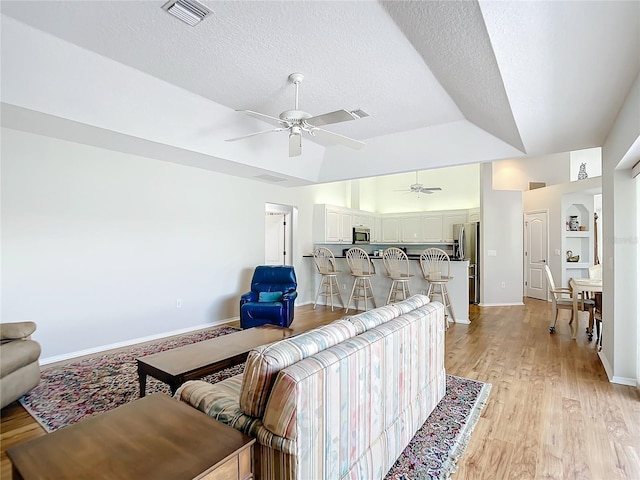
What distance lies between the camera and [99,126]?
122 inches

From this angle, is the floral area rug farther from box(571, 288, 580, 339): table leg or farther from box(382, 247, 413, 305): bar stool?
box(571, 288, 580, 339): table leg

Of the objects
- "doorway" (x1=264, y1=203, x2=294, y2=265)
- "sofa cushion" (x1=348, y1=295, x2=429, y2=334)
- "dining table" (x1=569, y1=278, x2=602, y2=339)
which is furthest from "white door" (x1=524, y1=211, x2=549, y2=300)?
"sofa cushion" (x1=348, y1=295, x2=429, y2=334)

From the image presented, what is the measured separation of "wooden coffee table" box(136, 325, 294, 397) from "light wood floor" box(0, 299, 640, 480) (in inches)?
30.7

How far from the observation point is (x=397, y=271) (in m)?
5.48

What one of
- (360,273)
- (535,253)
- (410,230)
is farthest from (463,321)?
(410,230)

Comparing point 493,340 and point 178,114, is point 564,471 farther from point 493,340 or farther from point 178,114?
point 178,114

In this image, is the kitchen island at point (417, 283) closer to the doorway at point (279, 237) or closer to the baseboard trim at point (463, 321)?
the baseboard trim at point (463, 321)

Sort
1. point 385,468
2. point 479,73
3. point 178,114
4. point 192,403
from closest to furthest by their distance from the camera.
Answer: point 192,403, point 385,468, point 479,73, point 178,114

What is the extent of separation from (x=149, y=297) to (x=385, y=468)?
372 centimetres

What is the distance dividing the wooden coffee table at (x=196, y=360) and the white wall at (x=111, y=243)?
1.71m

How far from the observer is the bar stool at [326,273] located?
6262mm

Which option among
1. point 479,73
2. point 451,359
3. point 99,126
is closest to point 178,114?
point 99,126

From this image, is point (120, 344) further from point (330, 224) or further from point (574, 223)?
point (574, 223)

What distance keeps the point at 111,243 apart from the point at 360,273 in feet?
12.6
